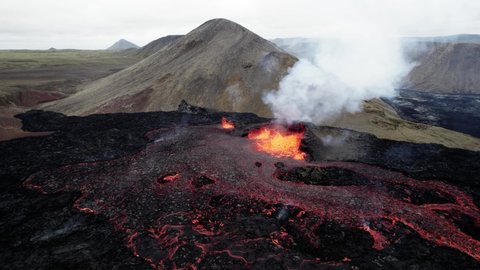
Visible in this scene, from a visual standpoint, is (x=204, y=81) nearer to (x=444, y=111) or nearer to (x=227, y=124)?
(x=227, y=124)

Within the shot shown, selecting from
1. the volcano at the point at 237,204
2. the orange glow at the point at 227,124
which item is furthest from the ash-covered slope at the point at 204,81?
the volcano at the point at 237,204

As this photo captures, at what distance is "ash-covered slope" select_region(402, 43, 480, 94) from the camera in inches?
3091

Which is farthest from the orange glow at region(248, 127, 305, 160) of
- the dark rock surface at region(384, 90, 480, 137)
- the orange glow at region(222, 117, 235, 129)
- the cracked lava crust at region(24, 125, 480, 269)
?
the dark rock surface at region(384, 90, 480, 137)

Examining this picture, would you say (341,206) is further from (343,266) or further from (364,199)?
(343,266)

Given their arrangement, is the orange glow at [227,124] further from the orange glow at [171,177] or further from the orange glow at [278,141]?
the orange glow at [171,177]

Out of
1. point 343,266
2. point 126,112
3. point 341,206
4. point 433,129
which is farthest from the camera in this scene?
point 126,112

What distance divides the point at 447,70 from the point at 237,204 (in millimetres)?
88287

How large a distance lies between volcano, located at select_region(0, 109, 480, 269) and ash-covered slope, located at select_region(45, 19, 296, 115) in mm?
14282

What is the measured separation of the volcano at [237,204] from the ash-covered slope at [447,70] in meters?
65.9

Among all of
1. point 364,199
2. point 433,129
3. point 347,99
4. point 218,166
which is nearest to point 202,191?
point 218,166

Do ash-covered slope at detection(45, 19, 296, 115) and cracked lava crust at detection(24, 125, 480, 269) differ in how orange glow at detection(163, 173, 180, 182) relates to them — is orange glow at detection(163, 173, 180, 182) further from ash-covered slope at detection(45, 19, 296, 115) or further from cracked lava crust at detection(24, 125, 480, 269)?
ash-covered slope at detection(45, 19, 296, 115)

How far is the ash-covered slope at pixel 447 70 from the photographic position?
3091 inches

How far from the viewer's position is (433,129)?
32.5 metres

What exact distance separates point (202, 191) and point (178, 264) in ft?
18.7
